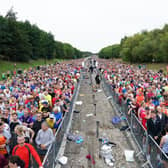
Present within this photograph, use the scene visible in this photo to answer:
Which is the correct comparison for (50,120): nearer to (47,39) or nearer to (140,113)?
(140,113)

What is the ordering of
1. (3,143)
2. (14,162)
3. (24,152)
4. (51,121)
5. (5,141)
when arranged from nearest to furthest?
(14,162) → (24,152) → (3,143) → (5,141) → (51,121)

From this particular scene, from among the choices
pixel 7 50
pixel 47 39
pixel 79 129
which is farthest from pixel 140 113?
pixel 47 39

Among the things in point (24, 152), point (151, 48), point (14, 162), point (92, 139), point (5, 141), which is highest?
point (151, 48)

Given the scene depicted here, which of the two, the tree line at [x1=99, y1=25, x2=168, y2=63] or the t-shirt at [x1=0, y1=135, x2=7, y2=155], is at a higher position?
the tree line at [x1=99, y1=25, x2=168, y2=63]

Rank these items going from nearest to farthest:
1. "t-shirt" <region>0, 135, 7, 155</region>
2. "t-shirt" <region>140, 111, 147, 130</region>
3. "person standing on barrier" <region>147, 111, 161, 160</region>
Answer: "t-shirt" <region>0, 135, 7, 155</region> < "person standing on barrier" <region>147, 111, 161, 160</region> < "t-shirt" <region>140, 111, 147, 130</region>

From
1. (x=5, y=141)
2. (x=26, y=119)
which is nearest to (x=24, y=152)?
(x=5, y=141)

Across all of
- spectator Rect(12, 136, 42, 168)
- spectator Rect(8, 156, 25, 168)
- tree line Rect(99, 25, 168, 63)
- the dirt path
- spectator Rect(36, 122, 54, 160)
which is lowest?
the dirt path

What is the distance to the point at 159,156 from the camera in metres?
5.34

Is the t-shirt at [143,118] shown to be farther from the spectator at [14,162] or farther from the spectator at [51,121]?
the spectator at [14,162]

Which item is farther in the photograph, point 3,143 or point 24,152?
point 3,143

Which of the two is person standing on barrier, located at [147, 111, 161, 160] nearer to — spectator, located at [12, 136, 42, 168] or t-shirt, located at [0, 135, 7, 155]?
spectator, located at [12, 136, 42, 168]

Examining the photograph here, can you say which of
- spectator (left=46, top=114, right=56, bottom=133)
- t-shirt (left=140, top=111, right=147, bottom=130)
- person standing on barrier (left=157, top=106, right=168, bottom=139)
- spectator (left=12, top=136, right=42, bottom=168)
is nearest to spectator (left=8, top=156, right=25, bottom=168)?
spectator (left=12, top=136, right=42, bottom=168)

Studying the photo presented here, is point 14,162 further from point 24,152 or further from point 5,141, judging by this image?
point 5,141

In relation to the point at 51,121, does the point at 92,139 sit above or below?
below
